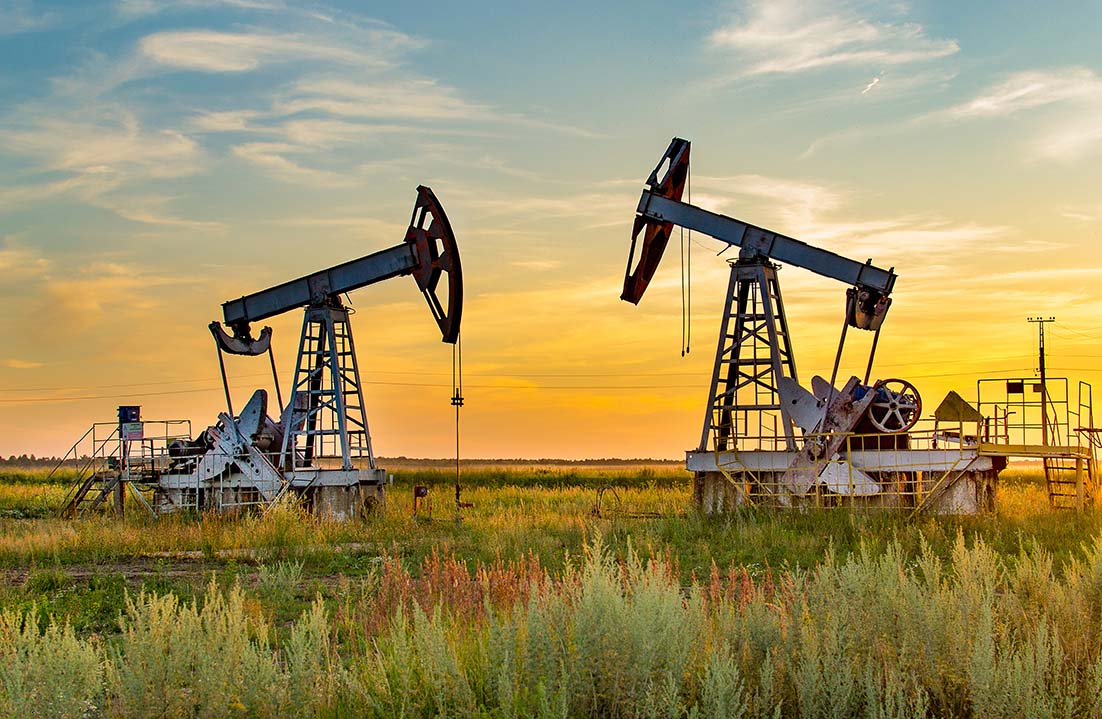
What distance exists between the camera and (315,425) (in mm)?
26594

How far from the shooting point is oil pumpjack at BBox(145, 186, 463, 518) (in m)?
25.5

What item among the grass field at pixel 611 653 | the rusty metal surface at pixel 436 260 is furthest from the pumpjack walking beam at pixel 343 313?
the grass field at pixel 611 653

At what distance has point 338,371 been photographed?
25.9 m

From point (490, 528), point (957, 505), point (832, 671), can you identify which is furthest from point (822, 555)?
point (832, 671)

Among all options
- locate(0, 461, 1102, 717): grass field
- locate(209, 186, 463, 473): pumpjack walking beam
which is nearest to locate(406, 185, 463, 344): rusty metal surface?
locate(209, 186, 463, 473): pumpjack walking beam

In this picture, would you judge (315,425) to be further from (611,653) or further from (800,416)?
(611,653)

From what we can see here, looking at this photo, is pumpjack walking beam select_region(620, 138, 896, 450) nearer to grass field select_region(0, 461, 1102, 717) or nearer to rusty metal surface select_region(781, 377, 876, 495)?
rusty metal surface select_region(781, 377, 876, 495)

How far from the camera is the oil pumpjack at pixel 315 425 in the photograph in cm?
2550

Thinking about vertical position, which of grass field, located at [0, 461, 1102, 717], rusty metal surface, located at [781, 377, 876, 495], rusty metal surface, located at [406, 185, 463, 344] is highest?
rusty metal surface, located at [406, 185, 463, 344]

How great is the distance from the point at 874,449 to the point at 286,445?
1334 centimetres

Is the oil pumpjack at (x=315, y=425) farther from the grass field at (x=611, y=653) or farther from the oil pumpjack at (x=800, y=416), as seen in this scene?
the grass field at (x=611, y=653)

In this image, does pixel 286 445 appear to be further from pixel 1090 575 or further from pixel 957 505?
pixel 1090 575

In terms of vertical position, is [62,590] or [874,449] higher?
[874,449]

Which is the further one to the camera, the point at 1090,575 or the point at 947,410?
the point at 947,410
